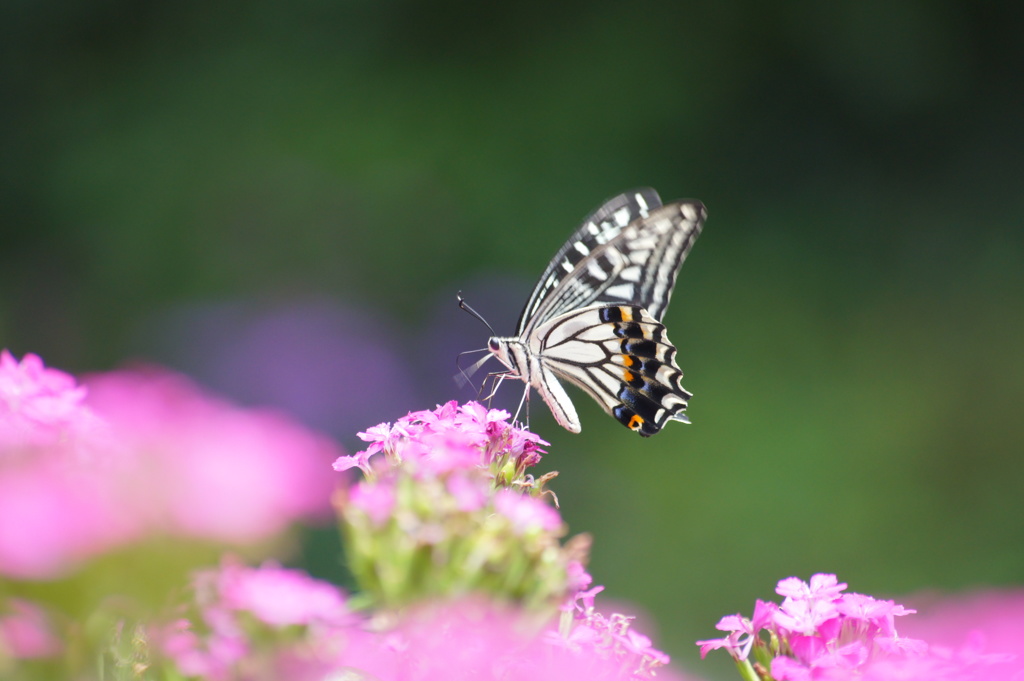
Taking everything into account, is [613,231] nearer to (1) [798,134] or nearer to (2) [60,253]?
(1) [798,134]

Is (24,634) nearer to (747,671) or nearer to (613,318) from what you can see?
(747,671)

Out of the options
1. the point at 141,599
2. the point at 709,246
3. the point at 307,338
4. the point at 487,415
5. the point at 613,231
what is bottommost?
the point at 141,599

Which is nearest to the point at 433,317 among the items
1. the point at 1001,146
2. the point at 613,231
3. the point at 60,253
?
the point at 60,253

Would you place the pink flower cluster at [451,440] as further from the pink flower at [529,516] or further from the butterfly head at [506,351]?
the butterfly head at [506,351]

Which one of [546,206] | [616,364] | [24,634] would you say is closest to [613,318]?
[616,364]

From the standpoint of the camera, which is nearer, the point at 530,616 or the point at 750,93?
the point at 530,616

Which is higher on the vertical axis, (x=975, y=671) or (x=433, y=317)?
(x=433, y=317)

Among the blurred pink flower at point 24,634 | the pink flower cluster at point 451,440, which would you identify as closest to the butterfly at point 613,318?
the pink flower cluster at point 451,440
